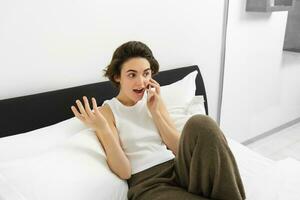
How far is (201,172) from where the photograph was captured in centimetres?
104

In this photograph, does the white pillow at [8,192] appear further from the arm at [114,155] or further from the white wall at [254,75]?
the white wall at [254,75]

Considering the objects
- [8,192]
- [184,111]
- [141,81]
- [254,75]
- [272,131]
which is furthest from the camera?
[272,131]

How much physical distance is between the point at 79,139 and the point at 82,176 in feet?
0.54

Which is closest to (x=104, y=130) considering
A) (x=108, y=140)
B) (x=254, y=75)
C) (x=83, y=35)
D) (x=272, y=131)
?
(x=108, y=140)

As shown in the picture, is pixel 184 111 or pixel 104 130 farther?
pixel 184 111

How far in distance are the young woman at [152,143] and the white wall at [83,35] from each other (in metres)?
0.24

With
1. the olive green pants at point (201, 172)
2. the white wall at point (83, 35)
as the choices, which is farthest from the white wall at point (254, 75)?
the olive green pants at point (201, 172)

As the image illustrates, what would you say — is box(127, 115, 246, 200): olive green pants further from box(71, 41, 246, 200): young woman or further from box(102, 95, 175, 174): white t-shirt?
box(102, 95, 175, 174): white t-shirt

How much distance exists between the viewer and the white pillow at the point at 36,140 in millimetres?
1063

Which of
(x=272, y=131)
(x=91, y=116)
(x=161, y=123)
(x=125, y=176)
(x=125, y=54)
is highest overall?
(x=125, y=54)

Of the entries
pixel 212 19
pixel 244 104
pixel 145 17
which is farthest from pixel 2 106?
pixel 244 104

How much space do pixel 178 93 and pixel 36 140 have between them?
72 centimetres

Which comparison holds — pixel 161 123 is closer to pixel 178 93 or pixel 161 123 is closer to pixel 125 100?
pixel 125 100

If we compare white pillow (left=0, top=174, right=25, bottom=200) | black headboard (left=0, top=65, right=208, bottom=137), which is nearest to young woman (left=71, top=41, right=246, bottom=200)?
black headboard (left=0, top=65, right=208, bottom=137)
